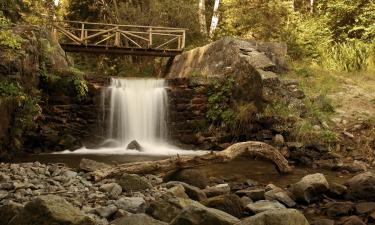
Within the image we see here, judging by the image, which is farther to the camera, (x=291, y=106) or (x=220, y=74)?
(x=220, y=74)

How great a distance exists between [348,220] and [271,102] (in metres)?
6.78

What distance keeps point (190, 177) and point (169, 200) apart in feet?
5.99

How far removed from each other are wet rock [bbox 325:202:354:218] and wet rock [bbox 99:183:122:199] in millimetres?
2691

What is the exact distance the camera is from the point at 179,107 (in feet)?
44.6

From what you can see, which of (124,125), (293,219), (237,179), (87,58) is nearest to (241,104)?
(124,125)

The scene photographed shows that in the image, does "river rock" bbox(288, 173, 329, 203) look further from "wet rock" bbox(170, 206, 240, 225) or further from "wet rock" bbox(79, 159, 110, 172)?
"wet rock" bbox(79, 159, 110, 172)

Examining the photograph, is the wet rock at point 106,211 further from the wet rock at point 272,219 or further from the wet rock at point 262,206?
the wet rock at point 262,206

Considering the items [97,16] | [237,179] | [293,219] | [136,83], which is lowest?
[237,179]

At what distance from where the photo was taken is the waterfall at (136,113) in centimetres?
1337

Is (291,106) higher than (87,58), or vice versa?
(87,58)

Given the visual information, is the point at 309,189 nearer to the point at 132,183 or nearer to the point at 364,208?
the point at 364,208

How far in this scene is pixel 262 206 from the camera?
19.1ft

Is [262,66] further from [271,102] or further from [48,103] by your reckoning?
[48,103]

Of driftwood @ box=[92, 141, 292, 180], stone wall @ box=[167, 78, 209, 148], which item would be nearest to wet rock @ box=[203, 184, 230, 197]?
driftwood @ box=[92, 141, 292, 180]
